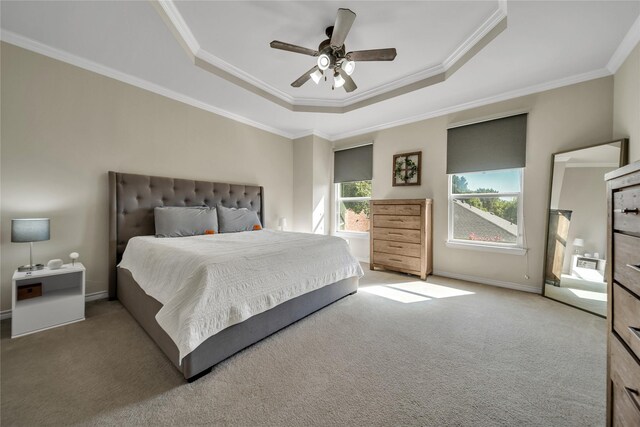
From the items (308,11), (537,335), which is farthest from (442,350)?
(308,11)

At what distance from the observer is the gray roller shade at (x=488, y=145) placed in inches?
122

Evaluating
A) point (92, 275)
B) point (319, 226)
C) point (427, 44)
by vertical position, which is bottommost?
point (92, 275)

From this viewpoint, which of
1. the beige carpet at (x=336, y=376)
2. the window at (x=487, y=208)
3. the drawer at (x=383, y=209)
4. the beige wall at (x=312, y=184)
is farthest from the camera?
the beige wall at (x=312, y=184)

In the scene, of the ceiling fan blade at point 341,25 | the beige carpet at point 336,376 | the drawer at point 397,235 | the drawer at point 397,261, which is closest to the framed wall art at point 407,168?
the drawer at point 397,235

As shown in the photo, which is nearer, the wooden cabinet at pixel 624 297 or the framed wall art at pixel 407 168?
the wooden cabinet at pixel 624 297

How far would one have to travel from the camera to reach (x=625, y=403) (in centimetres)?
80

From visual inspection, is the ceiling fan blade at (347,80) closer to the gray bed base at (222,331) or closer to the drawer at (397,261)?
the gray bed base at (222,331)

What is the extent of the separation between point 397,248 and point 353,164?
1970 millimetres

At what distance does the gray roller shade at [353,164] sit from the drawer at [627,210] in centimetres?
374

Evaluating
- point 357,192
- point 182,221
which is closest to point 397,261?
point 357,192

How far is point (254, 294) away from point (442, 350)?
1537 mm

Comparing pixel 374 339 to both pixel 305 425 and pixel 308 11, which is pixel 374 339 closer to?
pixel 305 425

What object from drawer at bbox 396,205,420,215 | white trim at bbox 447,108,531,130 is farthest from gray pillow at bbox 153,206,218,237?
white trim at bbox 447,108,531,130

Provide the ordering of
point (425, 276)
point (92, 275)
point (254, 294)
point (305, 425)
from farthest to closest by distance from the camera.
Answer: point (425, 276) → point (92, 275) → point (254, 294) → point (305, 425)
